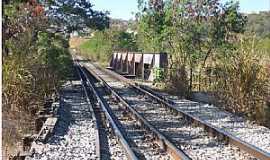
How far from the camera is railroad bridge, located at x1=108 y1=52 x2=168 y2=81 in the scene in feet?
87.0

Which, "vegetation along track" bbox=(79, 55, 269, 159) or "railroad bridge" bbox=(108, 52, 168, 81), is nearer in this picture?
"vegetation along track" bbox=(79, 55, 269, 159)

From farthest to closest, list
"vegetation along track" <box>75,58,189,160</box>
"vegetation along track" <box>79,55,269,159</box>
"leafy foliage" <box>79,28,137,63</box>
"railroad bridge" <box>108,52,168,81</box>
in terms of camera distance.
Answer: "leafy foliage" <box>79,28,137,63</box> → "railroad bridge" <box>108,52,168,81</box> → "vegetation along track" <box>79,55,269,159</box> → "vegetation along track" <box>75,58,189,160</box>

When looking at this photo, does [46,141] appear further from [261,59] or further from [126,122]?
[261,59]

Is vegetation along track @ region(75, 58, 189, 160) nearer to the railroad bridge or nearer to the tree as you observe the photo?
the railroad bridge

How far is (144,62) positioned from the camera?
106ft

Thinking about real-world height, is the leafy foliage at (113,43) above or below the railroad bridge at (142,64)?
above

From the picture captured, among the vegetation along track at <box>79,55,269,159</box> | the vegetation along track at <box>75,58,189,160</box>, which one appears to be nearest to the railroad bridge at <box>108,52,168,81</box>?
the vegetation along track at <box>79,55,269,159</box>

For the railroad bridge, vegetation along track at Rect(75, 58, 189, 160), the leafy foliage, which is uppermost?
the leafy foliage

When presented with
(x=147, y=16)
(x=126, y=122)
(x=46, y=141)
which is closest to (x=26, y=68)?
(x=126, y=122)

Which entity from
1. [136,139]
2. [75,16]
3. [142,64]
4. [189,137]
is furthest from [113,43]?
[136,139]

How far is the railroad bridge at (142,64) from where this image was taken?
26516mm

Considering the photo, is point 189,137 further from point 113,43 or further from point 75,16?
point 113,43

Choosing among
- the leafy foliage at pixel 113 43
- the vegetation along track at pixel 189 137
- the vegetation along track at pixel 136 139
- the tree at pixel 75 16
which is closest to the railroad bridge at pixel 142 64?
the tree at pixel 75 16

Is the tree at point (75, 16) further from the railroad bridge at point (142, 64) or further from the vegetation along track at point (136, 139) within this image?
the vegetation along track at point (136, 139)
